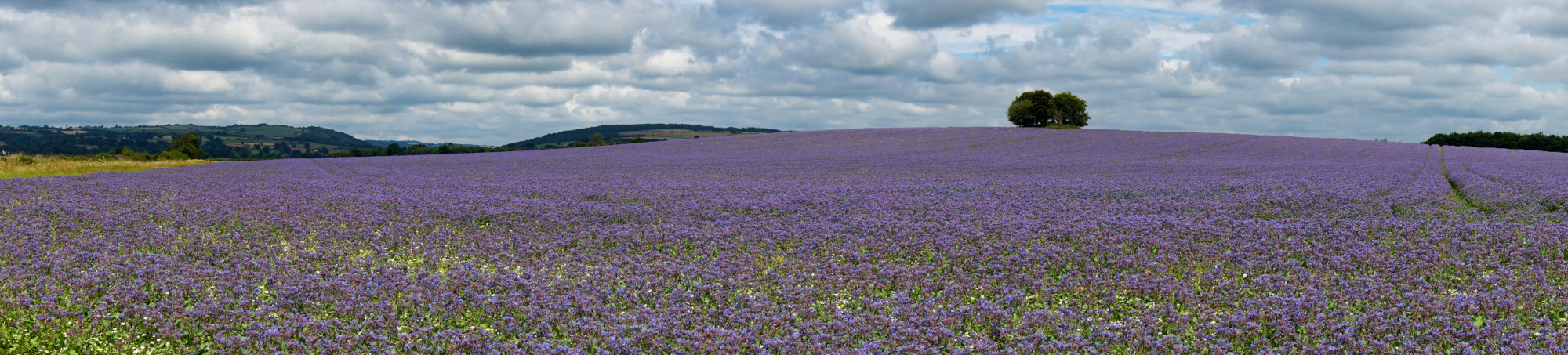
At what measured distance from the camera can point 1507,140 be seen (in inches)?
3172

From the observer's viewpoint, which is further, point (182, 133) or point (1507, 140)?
point (182, 133)

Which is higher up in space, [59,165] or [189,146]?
[189,146]

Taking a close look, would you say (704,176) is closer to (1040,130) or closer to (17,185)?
(17,185)

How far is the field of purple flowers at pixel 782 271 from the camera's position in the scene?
684 cm

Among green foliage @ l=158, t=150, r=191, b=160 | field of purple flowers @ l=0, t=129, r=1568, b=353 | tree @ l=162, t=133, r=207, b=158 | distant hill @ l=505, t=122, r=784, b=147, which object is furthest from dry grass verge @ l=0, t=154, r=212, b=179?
distant hill @ l=505, t=122, r=784, b=147

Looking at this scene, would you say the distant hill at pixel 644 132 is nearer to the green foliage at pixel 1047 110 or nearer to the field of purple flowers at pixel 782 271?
the green foliage at pixel 1047 110

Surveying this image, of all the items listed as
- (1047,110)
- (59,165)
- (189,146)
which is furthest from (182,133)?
(1047,110)

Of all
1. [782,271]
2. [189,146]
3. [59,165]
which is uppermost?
[189,146]

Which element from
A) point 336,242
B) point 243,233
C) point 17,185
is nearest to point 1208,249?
point 336,242

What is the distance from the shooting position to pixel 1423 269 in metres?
9.62

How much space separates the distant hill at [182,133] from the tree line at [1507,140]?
121336 millimetres

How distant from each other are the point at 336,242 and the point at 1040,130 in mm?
73147

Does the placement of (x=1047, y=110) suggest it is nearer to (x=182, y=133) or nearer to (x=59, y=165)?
(x=59, y=165)

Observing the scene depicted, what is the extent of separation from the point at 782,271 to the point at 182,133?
144 meters
